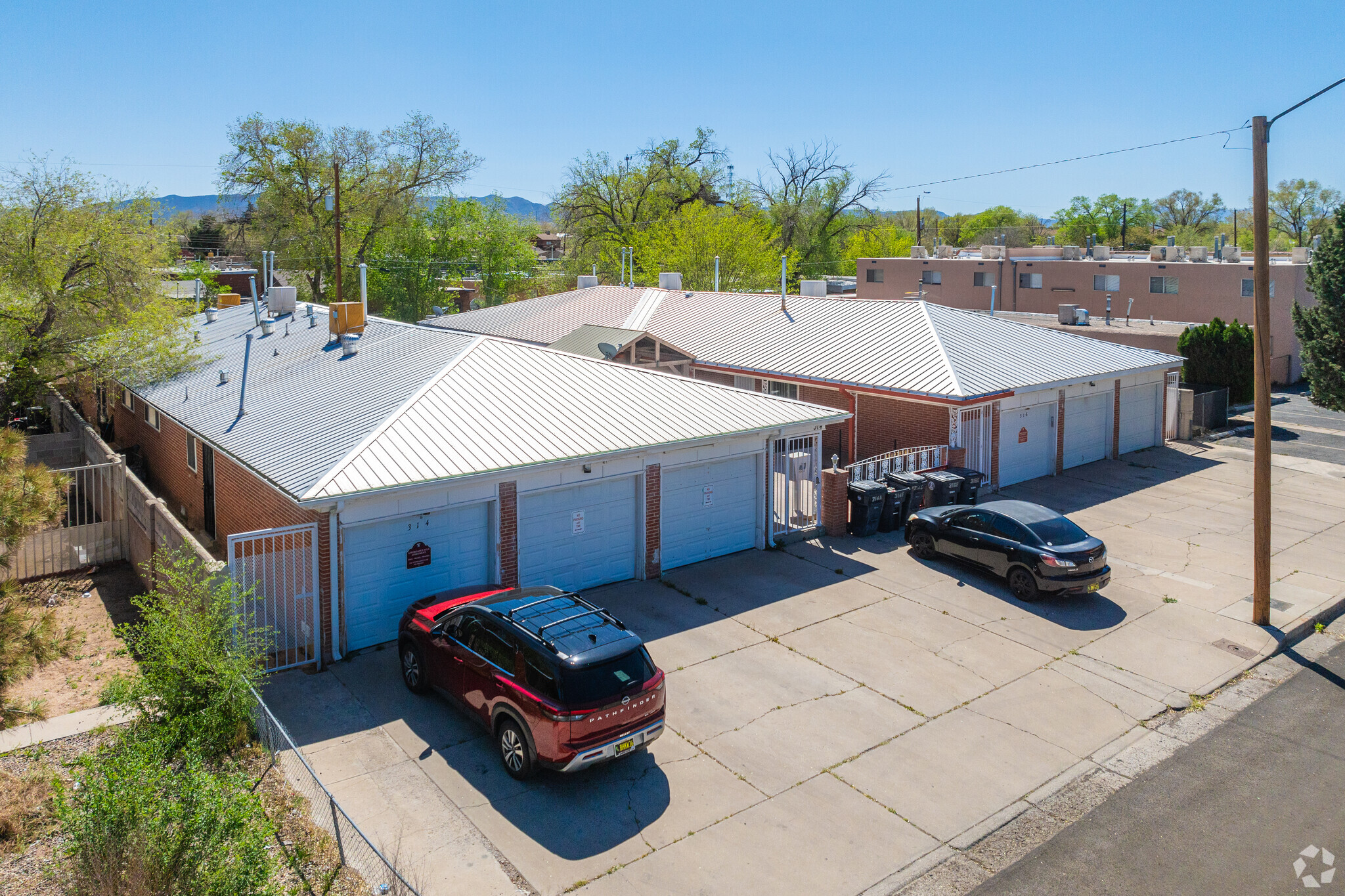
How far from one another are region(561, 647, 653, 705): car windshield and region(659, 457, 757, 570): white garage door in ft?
23.6

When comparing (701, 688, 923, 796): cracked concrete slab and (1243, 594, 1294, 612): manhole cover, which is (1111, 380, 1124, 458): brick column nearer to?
(1243, 594, 1294, 612): manhole cover

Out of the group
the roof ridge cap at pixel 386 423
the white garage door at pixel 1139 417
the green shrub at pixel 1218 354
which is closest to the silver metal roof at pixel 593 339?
the roof ridge cap at pixel 386 423

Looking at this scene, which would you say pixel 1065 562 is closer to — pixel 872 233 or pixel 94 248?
pixel 94 248

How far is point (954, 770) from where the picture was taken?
37.8ft

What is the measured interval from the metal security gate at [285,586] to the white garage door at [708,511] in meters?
6.51

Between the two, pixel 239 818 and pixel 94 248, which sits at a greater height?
pixel 94 248

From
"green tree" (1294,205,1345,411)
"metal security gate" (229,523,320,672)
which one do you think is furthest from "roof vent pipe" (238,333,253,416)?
"green tree" (1294,205,1345,411)

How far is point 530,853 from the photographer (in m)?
9.69

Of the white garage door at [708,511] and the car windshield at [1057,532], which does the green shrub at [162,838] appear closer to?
the white garage door at [708,511]

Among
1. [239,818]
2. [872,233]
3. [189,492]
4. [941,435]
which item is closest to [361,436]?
[239,818]

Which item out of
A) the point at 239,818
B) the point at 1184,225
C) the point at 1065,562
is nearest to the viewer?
the point at 239,818

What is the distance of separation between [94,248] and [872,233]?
251ft

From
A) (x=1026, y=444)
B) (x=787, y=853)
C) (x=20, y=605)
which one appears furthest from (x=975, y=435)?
(x=20, y=605)

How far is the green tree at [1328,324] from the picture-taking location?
2880cm
